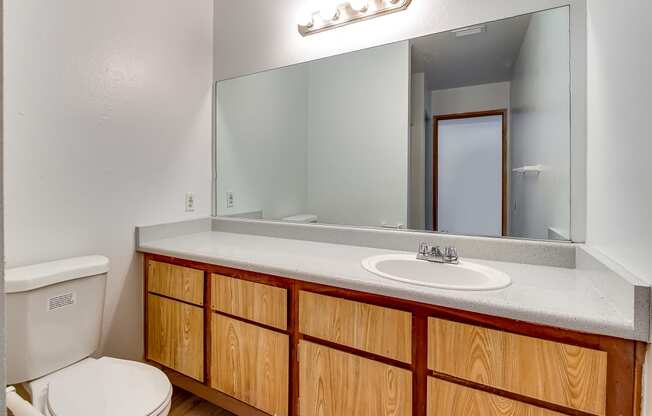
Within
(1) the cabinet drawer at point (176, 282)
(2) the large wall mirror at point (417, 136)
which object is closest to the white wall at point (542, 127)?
(2) the large wall mirror at point (417, 136)

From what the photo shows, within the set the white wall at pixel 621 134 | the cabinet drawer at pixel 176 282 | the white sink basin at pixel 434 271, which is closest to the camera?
the white wall at pixel 621 134

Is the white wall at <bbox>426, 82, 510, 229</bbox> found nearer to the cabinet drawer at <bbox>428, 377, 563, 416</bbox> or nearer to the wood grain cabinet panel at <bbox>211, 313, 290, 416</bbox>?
the cabinet drawer at <bbox>428, 377, 563, 416</bbox>

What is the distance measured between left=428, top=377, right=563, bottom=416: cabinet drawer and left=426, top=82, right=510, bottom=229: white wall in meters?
0.80

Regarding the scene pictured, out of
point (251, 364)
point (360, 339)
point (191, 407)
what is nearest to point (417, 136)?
point (360, 339)

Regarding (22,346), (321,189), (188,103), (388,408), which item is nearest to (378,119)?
(321,189)

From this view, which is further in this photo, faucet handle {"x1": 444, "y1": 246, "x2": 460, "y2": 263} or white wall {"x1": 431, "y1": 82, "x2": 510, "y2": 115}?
white wall {"x1": 431, "y1": 82, "x2": 510, "y2": 115}

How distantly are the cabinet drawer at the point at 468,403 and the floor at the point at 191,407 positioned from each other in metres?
1.12

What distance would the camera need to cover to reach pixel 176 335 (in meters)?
1.71

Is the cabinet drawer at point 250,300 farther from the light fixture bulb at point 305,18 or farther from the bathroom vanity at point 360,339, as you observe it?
the light fixture bulb at point 305,18

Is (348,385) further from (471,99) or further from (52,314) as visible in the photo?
(471,99)

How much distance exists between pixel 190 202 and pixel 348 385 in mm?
1425

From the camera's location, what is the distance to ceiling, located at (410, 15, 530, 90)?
4.87 ft

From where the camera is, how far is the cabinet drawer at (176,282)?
5.27 ft

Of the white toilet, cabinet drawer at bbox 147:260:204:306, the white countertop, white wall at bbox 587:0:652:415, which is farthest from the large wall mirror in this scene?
the white toilet
